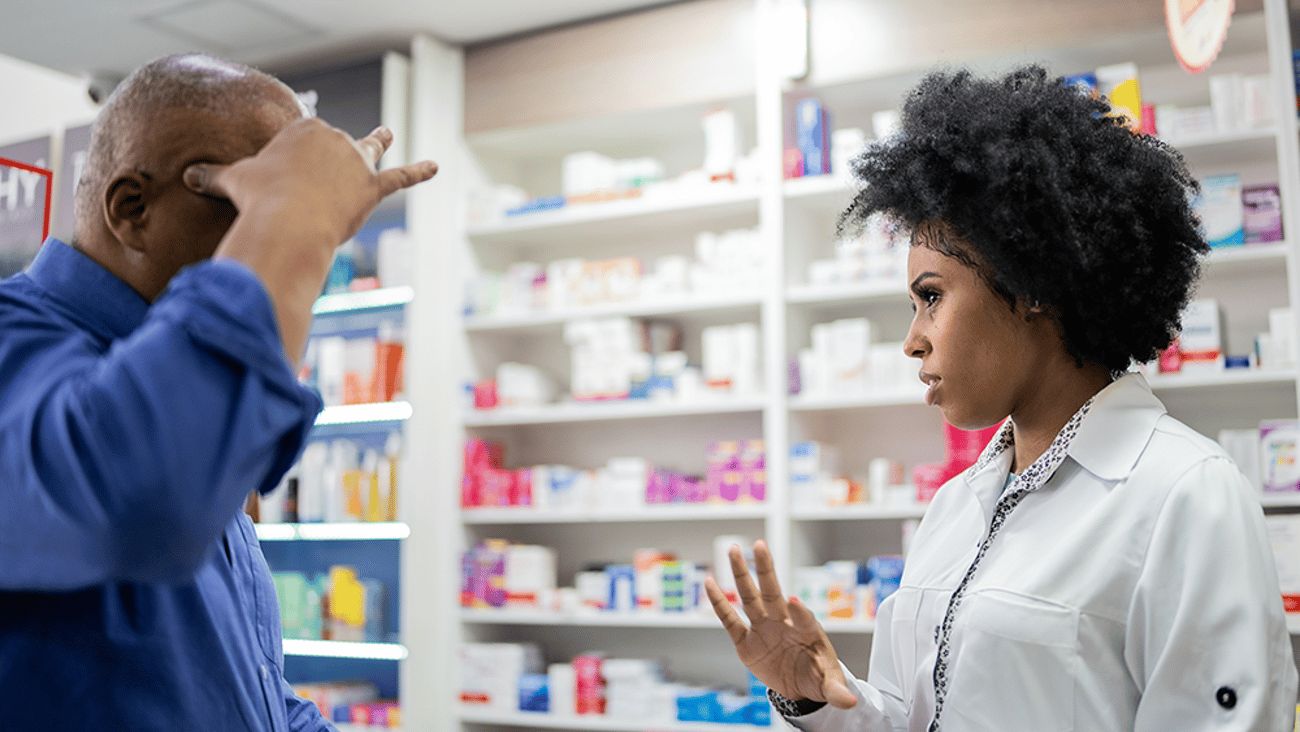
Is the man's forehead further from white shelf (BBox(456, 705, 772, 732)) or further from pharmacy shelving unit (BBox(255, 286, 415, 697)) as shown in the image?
pharmacy shelving unit (BBox(255, 286, 415, 697))

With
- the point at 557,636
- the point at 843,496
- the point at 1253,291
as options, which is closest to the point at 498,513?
the point at 557,636

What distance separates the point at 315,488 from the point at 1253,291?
3701mm

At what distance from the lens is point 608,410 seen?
4.04m

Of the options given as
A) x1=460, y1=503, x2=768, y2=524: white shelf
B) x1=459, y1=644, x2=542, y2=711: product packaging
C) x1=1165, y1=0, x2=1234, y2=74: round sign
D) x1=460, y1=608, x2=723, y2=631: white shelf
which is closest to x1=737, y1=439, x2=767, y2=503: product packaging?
x1=460, y1=503, x2=768, y2=524: white shelf

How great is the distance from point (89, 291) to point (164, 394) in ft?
0.81

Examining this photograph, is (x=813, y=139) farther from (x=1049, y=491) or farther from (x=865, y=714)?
(x=865, y=714)

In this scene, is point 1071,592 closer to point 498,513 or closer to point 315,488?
point 498,513

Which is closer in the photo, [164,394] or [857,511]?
[164,394]

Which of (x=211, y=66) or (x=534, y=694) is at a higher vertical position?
(x=211, y=66)

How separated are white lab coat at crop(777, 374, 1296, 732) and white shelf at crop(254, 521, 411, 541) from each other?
3.07 m

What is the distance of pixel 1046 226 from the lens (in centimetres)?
137

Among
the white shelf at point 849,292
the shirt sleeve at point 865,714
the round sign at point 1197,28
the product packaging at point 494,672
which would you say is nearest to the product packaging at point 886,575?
the white shelf at point 849,292

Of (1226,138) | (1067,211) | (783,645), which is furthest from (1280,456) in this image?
(783,645)

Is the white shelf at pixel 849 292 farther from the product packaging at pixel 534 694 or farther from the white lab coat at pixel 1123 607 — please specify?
the white lab coat at pixel 1123 607
